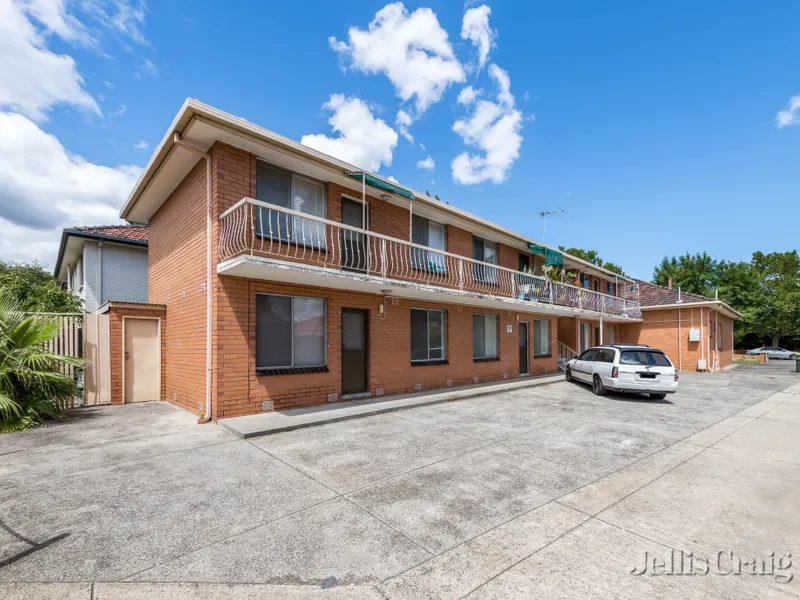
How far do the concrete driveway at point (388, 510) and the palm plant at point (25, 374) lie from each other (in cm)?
51

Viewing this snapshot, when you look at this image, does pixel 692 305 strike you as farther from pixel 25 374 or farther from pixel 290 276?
pixel 25 374

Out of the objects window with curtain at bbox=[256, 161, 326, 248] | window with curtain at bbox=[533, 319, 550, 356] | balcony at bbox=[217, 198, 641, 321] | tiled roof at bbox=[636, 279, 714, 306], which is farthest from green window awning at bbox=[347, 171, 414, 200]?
tiled roof at bbox=[636, 279, 714, 306]

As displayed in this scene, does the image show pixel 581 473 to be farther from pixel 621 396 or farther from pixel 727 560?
pixel 621 396

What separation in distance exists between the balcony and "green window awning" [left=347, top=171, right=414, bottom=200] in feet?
4.00

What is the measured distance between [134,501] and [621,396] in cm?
1272

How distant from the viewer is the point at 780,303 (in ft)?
133

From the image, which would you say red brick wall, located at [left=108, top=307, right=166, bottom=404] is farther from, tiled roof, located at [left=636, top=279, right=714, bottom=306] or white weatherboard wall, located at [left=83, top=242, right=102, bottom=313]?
tiled roof, located at [left=636, top=279, right=714, bottom=306]

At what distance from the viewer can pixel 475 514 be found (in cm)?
403

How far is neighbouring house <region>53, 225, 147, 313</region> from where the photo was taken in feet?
42.7

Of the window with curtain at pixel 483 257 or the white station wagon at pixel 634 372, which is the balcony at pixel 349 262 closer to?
the window with curtain at pixel 483 257

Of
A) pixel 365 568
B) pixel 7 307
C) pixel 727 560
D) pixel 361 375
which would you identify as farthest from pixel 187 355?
pixel 727 560

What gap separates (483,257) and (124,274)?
42.6ft

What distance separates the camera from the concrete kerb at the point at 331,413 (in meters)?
7.02

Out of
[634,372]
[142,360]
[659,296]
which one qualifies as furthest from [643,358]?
[659,296]
